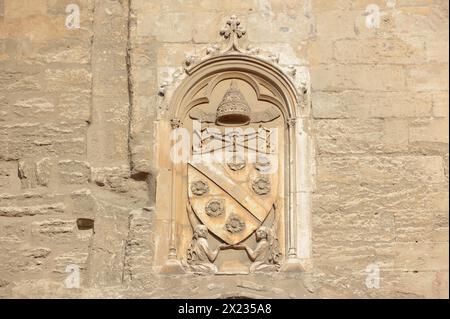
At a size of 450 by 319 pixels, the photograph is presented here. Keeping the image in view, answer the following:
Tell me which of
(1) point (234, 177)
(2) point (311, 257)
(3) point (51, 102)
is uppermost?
(3) point (51, 102)

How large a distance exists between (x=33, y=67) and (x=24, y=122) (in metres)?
0.45

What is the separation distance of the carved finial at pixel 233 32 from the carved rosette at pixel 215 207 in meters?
1.18

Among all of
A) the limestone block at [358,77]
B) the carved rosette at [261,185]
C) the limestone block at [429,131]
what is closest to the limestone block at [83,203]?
the carved rosette at [261,185]

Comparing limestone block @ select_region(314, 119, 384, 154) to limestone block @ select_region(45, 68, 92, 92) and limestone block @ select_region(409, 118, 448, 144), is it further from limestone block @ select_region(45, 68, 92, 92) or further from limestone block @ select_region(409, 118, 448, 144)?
limestone block @ select_region(45, 68, 92, 92)

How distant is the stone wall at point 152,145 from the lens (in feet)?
24.2

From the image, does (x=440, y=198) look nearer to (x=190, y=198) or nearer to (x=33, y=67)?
(x=190, y=198)

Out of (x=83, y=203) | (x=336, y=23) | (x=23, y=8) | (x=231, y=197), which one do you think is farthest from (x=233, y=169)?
(x=23, y=8)

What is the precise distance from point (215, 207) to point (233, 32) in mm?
1370

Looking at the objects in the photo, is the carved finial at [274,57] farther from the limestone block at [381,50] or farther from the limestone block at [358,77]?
the limestone block at [381,50]

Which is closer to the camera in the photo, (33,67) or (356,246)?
(356,246)

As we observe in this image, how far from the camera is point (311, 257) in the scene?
743 centimetres

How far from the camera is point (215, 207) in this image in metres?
7.61

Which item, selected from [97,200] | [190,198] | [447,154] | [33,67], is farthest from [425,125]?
[33,67]

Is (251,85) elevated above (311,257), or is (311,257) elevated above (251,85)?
(251,85)
